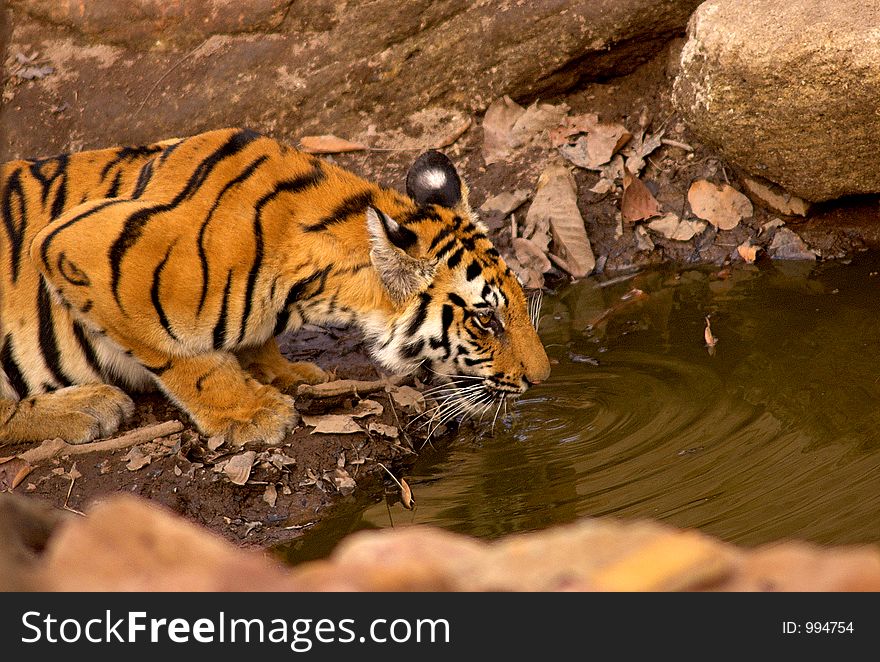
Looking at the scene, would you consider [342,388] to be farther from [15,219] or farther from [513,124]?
[513,124]

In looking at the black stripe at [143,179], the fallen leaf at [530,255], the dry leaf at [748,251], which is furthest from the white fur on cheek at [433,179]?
the dry leaf at [748,251]

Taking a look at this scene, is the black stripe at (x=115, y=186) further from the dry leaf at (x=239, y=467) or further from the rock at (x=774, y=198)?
the rock at (x=774, y=198)

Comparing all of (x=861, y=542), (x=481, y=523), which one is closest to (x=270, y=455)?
(x=481, y=523)

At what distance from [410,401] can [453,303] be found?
64cm

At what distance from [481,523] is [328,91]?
3.55 metres

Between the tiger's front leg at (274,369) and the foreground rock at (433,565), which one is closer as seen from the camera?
the foreground rock at (433,565)

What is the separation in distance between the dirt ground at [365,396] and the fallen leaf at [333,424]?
3 centimetres

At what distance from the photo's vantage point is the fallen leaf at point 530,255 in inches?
234

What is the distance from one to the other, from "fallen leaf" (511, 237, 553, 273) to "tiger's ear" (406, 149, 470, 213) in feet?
5.39

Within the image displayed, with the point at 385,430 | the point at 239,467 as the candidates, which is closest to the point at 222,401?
the point at 239,467

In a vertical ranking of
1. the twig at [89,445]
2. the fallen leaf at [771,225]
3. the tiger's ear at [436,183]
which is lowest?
the fallen leaf at [771,225]

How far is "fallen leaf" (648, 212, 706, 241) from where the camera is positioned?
19.7 feet

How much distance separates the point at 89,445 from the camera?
Answer: 14.4 feet
